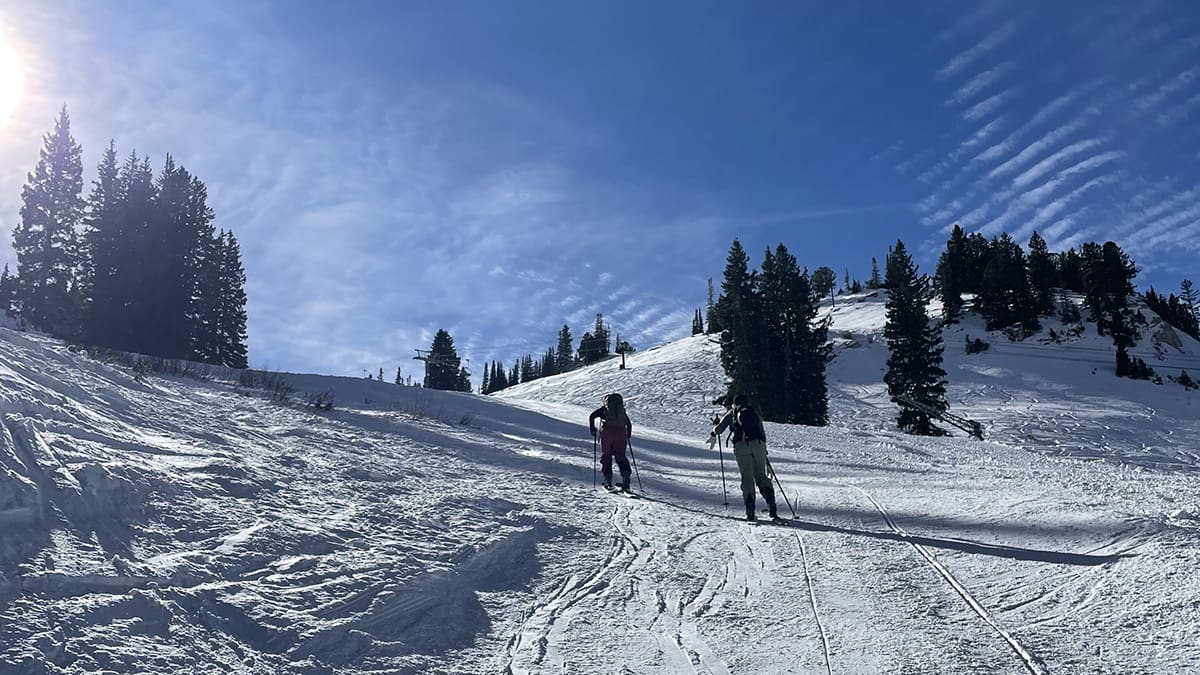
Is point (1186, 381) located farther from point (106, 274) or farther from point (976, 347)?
point (106, 274)

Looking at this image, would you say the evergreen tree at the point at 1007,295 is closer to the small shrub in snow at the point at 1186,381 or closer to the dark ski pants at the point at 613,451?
the small shrub in snow at the point at 1186,381

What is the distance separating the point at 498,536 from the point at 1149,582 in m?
6.25

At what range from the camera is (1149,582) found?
631 cm

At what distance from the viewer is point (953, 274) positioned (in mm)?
79500

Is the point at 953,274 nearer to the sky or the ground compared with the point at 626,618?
nearer to the sky

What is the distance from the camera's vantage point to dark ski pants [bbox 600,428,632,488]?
1283 cm

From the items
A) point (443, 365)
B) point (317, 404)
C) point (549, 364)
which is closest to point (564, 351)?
point (549, 364)

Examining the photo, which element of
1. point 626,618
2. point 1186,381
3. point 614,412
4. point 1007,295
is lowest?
point 626,618

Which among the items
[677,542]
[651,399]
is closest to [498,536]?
[677,542]

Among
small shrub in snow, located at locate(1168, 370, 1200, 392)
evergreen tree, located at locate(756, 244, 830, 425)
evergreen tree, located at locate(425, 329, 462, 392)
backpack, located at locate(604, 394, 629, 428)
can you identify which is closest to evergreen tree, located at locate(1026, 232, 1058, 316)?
small shrub in snow, located at locate(1168, 370, 1200, 392)

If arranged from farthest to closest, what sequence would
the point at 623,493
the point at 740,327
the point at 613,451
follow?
the point at 740,327, the point at 613,451, the point at 623,493

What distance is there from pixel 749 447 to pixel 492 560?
5.39 m

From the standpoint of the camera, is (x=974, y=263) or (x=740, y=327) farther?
(x=974, y=263)

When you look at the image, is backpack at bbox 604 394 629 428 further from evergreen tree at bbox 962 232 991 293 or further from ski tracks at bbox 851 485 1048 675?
evergreen tree at bbox 962 232 991 293
